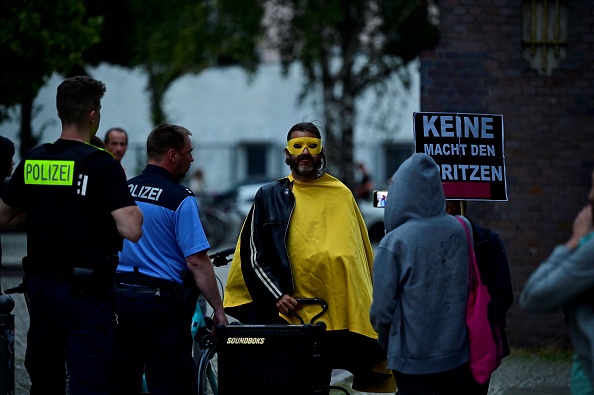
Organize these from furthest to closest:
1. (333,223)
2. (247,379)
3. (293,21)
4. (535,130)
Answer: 1. (293,21)
2. (535,130)
3. (333,223)
4. (247,379)

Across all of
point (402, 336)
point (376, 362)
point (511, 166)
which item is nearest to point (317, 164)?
point (376, 362)

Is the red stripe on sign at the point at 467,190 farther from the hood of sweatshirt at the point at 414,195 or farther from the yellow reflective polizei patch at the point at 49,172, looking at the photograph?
the yellow reflective polizei patch at the point at 49,172

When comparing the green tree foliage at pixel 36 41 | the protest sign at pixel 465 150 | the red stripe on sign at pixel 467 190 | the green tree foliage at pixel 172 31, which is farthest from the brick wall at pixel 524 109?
the green tree foliage at pixel 172 31

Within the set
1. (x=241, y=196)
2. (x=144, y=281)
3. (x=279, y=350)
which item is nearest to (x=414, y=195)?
(x=279, y=350)

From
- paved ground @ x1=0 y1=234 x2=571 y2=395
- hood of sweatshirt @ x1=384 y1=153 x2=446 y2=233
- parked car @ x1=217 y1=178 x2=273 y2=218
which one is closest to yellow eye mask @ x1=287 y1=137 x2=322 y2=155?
hood of sweatshirt @ x1=384 y1=153 x2=446 y2=233

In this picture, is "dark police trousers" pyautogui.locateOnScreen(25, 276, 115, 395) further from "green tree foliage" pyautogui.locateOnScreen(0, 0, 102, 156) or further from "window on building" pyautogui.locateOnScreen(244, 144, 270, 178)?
"window on building" pyautogui.locateOnScreen(244, 144, 270, 178)

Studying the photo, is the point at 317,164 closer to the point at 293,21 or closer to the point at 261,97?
the point at 293,21

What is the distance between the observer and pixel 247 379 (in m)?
6.20

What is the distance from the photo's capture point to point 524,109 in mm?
10531

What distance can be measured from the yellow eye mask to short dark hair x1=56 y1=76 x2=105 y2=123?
150 cm

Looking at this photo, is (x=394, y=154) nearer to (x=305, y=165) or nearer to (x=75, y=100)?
(x=305, y=165)

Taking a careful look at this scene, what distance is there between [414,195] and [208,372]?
86.1 inches

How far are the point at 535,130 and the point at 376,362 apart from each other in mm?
4222

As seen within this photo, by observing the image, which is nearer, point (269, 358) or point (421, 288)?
point (421, 288)
